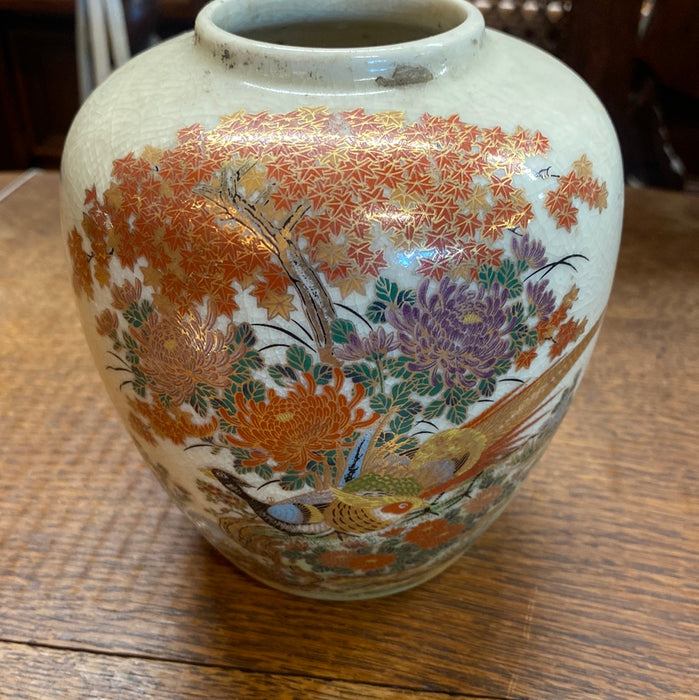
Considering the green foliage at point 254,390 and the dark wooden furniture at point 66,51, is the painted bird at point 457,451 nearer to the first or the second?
the green foliage at point 254,390

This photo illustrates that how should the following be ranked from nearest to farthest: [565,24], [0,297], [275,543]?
[275,543] → [0,297] → [565,24]

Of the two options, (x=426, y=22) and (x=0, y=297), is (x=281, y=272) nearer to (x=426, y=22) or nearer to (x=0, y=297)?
(x=426, y=22)

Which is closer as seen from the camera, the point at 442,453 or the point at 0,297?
the point at 442,453

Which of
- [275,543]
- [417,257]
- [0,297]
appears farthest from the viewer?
[0,297]

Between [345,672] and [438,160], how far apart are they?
37 centimetres

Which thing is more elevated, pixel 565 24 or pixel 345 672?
pixel 565 24

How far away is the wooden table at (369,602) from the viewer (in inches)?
22.6

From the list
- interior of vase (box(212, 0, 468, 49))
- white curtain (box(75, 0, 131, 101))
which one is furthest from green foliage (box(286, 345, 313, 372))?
white curtain (box(75, 0, 131, 101))

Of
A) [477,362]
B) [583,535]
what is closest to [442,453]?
[477,362]

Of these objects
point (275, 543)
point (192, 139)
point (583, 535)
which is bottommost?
point (583, 535)

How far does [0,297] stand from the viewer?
3.26 feet

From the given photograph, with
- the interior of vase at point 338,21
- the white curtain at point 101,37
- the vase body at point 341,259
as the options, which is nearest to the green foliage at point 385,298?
the vase body at point 341,259

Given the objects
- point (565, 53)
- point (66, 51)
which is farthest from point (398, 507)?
point (66, 51)

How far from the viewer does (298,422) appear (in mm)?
442
